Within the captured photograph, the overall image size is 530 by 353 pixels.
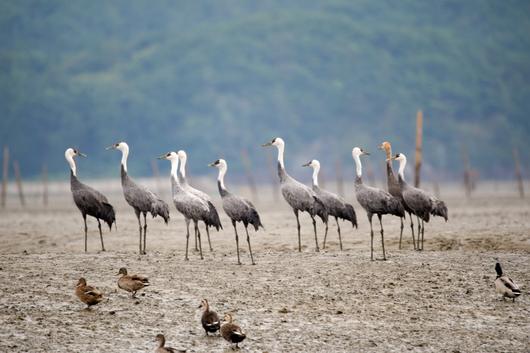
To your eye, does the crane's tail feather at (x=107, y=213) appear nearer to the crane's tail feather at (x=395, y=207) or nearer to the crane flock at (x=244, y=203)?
the crane flock at (x=244, y=203)

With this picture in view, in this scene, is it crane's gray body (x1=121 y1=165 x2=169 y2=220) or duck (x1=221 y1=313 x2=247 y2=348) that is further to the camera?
crane's gray body (x1=121 y1=165 x2=169 y2=220)

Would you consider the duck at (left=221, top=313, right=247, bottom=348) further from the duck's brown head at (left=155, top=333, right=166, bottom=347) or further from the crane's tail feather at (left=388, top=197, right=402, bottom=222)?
the crane's tail feather at (left=388, top=197, right=402, bottom=222)

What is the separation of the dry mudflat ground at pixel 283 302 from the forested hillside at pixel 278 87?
80.2 m

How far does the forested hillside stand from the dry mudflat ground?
263 feet

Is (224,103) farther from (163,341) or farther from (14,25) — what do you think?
(163,341)

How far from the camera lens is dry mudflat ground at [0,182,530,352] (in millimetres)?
13633

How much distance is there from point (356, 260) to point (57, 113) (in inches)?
3947

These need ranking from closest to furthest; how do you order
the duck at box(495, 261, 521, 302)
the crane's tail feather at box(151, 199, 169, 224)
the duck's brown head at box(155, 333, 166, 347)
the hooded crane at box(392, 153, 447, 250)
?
the duck's brown head at box(155, 333, 166, 347) → the duck at box(495, 261, 521, 302) → the crane's tail feather at box(151, 199, 169, 224) → the hooded crane at box(392, 153, 447, 250)

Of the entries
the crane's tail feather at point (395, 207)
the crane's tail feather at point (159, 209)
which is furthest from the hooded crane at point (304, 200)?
the crane's tail feather at point (159, 209)

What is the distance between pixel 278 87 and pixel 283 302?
4073 inches

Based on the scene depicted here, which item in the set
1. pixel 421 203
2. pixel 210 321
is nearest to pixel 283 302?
pixel 210 321

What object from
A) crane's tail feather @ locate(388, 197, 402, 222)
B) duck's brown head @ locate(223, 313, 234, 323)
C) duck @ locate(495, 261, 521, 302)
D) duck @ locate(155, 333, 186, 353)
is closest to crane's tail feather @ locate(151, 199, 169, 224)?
crane's tail feather @ locate(388, 197, 402, 222)

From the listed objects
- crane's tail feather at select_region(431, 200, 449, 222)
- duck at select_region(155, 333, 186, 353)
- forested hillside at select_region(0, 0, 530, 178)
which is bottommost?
duck at select_region(155, 333, 186, 353)

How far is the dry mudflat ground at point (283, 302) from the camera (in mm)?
13633
